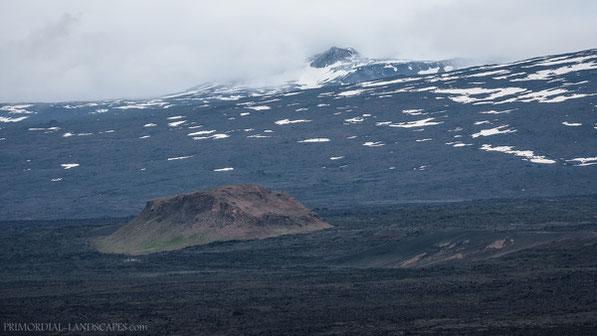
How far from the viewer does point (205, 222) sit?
2854 inches

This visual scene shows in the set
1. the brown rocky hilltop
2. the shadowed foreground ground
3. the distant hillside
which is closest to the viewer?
the shadowed foreground ground

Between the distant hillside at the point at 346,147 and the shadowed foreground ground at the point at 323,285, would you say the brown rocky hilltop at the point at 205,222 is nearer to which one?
the shadowed foreground ground at the point at 323,285

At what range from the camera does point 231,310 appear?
1563 inches

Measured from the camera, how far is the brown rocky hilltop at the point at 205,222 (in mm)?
70500

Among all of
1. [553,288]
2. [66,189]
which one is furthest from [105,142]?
[553,288]

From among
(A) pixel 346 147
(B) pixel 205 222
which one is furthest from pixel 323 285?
(A) pixel 346 147

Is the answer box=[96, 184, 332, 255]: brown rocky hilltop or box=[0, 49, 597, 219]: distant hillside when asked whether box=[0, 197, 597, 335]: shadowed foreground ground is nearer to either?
box=[96, 184, 332, 255]: brown rocky hilltop

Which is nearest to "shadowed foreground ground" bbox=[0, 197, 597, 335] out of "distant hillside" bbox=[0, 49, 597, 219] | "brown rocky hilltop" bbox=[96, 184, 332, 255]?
"brown rocky hilltop" bbox=[96, 184, 332, 255]

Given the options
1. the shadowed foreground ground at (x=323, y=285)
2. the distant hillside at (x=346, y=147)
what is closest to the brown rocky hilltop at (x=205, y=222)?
the shadowed foreground ground at (x=323, y=285)

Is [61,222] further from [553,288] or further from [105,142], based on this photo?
[553,288]

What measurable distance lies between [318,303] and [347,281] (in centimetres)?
708

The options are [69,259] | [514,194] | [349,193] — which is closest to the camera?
[69,259]

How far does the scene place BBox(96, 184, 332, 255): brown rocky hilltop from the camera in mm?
70500

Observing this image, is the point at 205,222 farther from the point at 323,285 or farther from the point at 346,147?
the point at 346,147
